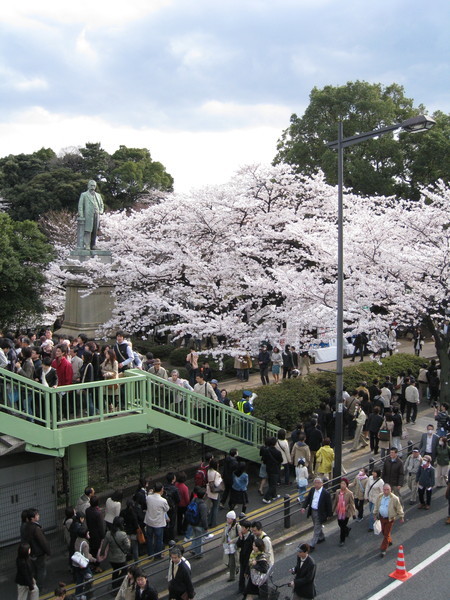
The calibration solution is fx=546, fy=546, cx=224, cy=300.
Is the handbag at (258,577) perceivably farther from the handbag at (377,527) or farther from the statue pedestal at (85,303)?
the statue pedestal at (85,303)

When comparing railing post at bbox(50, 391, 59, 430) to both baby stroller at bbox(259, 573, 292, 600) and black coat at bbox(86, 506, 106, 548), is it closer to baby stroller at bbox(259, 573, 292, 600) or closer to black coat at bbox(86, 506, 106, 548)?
black coat at bbox(86, 506, 106, 548)

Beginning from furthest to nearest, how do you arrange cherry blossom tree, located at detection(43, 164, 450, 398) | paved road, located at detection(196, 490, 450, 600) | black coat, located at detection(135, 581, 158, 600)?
cherry blossom tree, located at detection(43, 164, 450, 398) → paved road, located at detection(196, 490, 450, 600) → black coat, located at detection(135, 581, 158, 600)

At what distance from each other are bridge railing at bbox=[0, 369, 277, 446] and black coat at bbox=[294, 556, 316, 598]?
4.94 metres

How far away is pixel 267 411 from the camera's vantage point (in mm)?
15422

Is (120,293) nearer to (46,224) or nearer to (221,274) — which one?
(221,274)

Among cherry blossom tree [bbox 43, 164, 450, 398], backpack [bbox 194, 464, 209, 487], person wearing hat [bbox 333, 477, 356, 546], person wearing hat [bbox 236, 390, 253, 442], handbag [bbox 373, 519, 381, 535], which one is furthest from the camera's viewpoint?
cherry blossom tree [bbox 43, 164, 450, 398]

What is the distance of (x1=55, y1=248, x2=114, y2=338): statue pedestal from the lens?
73.7 feet

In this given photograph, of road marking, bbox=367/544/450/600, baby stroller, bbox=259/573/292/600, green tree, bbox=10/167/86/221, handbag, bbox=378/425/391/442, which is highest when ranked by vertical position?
green tree, bbox=10/167/86/221

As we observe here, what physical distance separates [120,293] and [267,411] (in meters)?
11.1

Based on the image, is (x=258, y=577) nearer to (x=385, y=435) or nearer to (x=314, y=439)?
(x=314, y=439)

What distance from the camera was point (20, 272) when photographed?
2502cm

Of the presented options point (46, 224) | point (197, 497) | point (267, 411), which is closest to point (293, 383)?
point (267, 411)

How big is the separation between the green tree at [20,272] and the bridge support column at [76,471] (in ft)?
49.3

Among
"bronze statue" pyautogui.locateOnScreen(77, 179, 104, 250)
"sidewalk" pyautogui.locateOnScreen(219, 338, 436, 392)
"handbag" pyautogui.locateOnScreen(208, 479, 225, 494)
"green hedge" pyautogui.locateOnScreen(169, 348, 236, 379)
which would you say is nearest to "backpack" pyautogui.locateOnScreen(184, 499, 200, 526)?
"handbag" pyautogui.locateOnScreen(208, 479, 225, 494)
